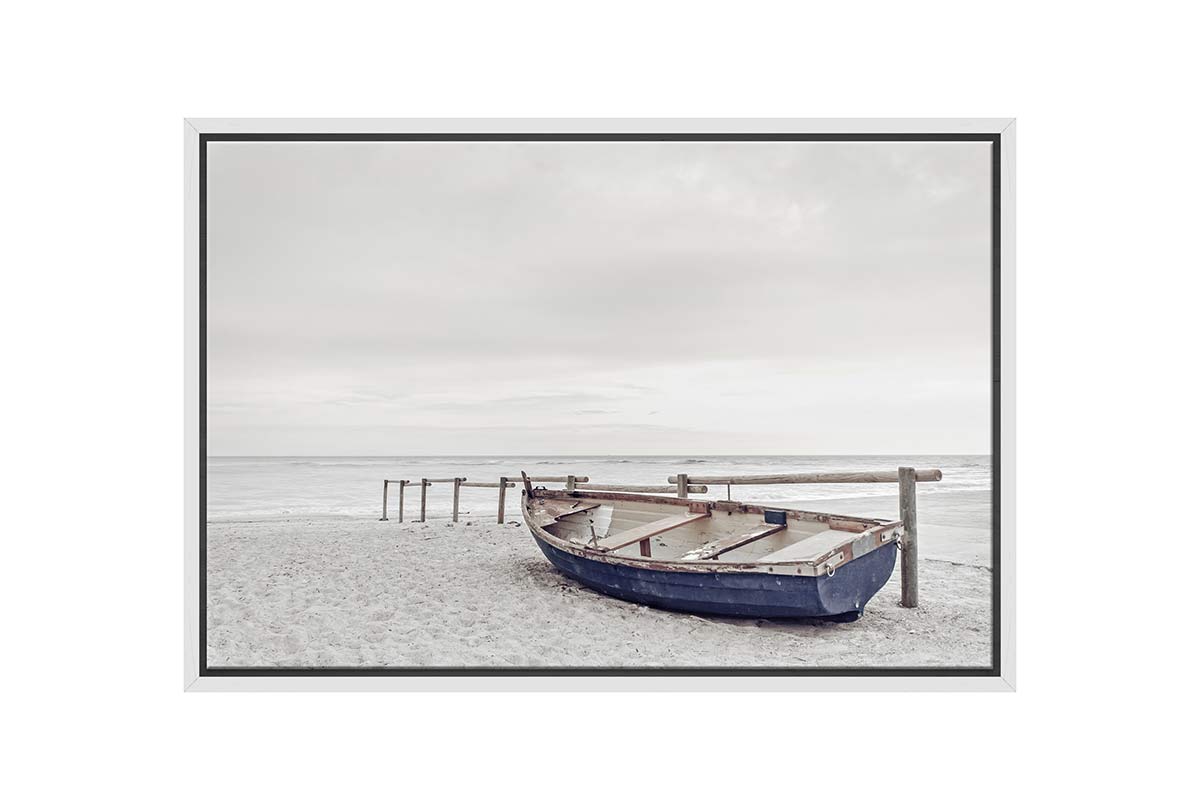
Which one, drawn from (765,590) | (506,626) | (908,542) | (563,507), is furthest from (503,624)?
(908,542)

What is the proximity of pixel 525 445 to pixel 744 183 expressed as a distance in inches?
170

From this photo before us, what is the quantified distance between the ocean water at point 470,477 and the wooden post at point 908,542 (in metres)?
0.20

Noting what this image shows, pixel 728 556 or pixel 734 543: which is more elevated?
pixel 734 543

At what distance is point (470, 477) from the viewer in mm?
14891

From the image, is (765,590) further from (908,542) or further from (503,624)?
(503,624)

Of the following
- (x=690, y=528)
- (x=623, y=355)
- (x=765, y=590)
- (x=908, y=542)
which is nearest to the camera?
(x=765, y=590)

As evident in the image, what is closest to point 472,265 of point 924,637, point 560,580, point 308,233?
point 308,233

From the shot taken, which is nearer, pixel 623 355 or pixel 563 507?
pixel 623 355

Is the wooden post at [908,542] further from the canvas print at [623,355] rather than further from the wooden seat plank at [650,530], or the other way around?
the wooden seat plank at [650,530]

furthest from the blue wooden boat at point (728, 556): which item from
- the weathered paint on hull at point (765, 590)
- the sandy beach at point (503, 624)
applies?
the sandy beach at point (503, 624)

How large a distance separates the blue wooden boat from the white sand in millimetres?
128

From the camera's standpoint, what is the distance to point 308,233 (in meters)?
3.14

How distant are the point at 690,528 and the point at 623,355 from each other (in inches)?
51.9
